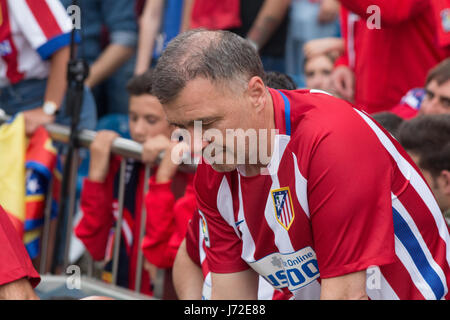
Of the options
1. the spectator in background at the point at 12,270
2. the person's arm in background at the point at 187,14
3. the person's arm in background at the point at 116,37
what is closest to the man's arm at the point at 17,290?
the spectator in background at the point at 12,270

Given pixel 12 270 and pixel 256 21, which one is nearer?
pixel 12 270

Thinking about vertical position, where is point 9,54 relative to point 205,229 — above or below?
above

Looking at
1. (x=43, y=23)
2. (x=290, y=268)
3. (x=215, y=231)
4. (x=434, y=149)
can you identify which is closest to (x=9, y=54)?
(x=43, y=23)

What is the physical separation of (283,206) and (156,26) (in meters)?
3.37

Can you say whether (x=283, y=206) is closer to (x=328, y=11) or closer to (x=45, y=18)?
(x=45, y=18)

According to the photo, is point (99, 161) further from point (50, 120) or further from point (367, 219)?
point (367, 219)

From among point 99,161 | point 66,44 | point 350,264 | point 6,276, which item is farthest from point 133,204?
point 350,264

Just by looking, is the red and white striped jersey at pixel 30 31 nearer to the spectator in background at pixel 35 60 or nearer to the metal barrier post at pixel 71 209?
the spectator in background at pixel 35 60

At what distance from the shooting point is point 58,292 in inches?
130

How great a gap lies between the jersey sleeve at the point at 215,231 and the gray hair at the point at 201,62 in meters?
0.41

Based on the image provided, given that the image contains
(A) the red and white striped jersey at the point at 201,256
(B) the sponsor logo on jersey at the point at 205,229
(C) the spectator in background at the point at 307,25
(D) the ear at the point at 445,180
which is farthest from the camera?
(C) the spectator in background at the point at 307,25

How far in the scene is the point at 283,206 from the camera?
215cm

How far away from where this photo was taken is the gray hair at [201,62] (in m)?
1.99

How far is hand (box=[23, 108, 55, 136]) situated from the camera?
158 inches
